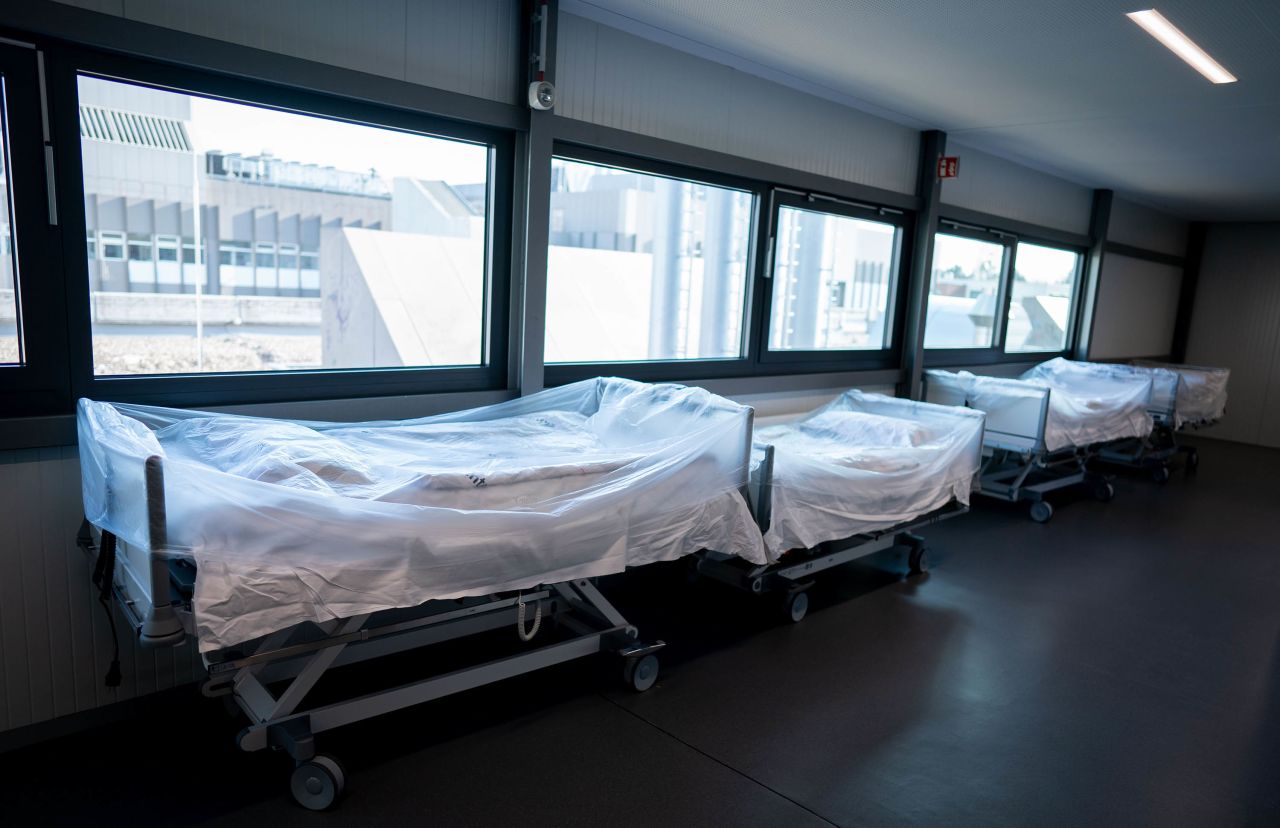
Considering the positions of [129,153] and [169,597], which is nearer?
[169,597]

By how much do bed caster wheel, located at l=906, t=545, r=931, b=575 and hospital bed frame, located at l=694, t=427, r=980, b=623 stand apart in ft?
0.66

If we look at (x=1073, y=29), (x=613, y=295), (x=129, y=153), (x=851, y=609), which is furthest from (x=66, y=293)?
(x=1073, y=29)

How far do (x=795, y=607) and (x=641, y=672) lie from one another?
3.19ft

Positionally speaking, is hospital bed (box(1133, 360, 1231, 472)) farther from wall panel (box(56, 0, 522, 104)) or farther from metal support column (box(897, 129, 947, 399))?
wall panel (box(56, 0, 522, 104))

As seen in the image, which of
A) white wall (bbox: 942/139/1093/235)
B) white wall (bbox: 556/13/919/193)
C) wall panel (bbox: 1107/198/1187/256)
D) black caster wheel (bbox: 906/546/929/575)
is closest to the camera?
white wall (bbox: 556/13/919/193)

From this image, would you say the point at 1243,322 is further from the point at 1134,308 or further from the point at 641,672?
the point at 641,672

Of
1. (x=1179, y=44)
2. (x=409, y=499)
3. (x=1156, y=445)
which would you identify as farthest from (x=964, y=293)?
(x=409, y=499)

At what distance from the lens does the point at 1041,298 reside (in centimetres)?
766

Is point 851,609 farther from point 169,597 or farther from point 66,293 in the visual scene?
point 66,293

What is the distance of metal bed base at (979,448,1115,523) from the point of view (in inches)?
213

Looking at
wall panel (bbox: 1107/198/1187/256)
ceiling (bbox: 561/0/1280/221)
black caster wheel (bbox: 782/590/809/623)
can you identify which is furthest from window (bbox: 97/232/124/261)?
wall panel (bbox: 1107/198/1187/256)

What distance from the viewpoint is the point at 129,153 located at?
2.58 meters

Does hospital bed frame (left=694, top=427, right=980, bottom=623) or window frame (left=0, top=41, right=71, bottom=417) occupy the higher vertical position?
window frame (left=0, top=41, right=71, bottom=417)

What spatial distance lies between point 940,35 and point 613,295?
1956 mm
